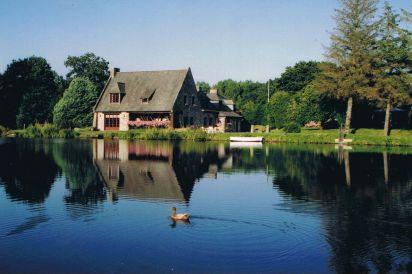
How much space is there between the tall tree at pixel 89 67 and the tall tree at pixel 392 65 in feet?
166

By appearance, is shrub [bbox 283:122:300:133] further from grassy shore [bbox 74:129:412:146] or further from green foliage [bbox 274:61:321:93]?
green foliage [bbox 274:61:321:93]

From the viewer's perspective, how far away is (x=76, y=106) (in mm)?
69688

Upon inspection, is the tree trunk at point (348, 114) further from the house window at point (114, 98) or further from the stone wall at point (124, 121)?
the house window at point (114, 98)

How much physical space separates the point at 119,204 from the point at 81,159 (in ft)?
51.8

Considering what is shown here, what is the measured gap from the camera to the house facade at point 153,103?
6496cm

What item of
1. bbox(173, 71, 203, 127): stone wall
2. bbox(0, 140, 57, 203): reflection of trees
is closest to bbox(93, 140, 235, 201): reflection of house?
bbox(0, 140, 57, 203): reflection of trees

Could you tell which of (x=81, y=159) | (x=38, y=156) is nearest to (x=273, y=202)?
(x=81, y=159)

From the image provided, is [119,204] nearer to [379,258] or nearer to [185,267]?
[185,267]

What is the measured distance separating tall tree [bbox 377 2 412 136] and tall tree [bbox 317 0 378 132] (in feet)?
3.99

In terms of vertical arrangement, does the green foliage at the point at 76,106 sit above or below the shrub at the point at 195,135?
above

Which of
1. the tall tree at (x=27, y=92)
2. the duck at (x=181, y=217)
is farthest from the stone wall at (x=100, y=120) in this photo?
the duck at (x=181, y=217)

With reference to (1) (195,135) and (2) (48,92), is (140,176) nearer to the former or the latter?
(1) (195,135)

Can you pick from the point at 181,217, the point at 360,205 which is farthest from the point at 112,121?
the point at 181,217

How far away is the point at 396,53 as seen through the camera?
175 ft
